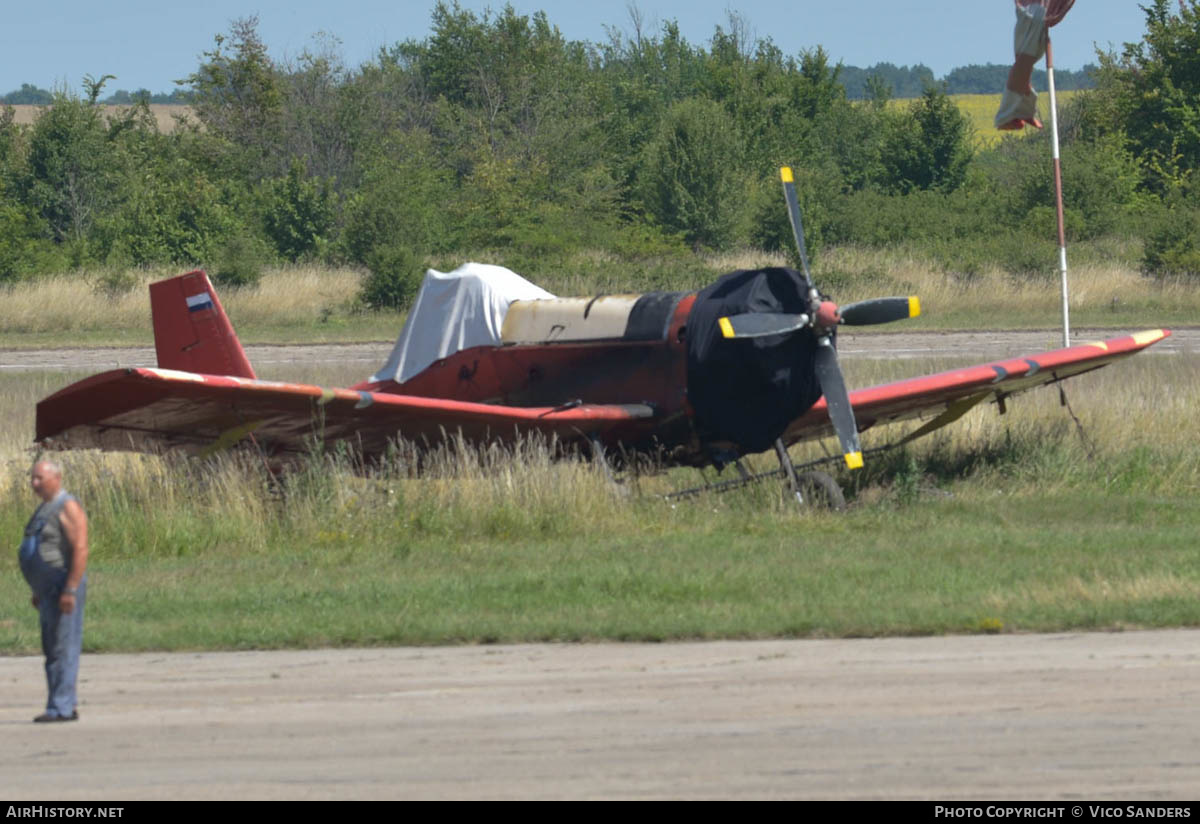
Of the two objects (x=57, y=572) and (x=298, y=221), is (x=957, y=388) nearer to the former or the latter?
(x=57, y=572)

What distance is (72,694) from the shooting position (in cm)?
626

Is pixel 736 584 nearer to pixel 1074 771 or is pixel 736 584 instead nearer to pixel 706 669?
pixel 706 669

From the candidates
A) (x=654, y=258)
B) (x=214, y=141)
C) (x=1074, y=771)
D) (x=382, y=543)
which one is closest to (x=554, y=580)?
(x=382, y=543)

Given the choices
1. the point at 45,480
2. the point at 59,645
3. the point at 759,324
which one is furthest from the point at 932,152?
the point at 59,645

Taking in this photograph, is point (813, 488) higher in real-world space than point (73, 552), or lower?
Answer: lower

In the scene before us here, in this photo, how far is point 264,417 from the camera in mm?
11305

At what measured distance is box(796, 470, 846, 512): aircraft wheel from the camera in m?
12.1

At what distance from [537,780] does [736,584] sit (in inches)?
150

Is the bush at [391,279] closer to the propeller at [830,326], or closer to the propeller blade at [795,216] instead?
the propeller blade at [795,216]

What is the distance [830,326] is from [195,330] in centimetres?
580

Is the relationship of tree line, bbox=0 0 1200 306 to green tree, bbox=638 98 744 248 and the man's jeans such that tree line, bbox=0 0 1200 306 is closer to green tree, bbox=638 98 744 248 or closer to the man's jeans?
green tree, bbox=638 98 744 248

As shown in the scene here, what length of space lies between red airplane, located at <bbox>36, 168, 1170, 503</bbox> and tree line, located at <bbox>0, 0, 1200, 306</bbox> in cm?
1975

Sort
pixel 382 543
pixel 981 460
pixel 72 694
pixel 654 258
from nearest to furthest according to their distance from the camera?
pixel 72 694, pixel 382 543, pixel 981 460, pixel 654 258

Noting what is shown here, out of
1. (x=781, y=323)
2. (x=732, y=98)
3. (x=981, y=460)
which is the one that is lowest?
(x=981, y=460)
